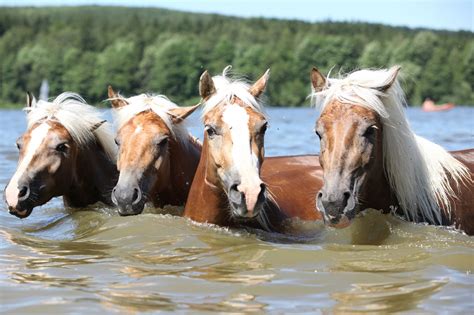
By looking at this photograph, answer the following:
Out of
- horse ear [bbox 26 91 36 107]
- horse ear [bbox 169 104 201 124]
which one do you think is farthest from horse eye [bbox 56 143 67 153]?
horse ear [bbox 169 104 201 124]

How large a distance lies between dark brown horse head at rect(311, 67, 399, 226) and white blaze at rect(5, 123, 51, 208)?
7.99 ft

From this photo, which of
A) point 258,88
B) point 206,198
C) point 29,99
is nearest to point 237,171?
point 206,198

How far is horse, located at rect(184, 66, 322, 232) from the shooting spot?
531 cm

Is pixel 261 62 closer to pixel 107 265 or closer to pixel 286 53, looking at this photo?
pixel 286 53

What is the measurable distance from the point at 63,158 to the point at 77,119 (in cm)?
41

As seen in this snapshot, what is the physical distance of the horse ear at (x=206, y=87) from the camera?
597 centimetres

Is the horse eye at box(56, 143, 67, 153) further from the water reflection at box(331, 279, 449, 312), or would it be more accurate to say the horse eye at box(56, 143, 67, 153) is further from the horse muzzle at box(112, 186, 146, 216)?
the water reflection at box(331, 279, 449, 312)

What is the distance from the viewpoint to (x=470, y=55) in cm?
5369

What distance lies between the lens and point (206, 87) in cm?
600

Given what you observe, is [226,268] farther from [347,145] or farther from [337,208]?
[347,145]

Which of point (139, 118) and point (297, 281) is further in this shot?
point (139, 118)

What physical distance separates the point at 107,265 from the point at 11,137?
18645 millimetres

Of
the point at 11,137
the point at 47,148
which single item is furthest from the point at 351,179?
the point at 11,137

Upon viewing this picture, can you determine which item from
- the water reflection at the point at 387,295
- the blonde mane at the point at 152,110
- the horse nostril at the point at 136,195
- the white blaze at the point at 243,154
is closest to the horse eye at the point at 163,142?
the blonde mane at the point at 152,110
